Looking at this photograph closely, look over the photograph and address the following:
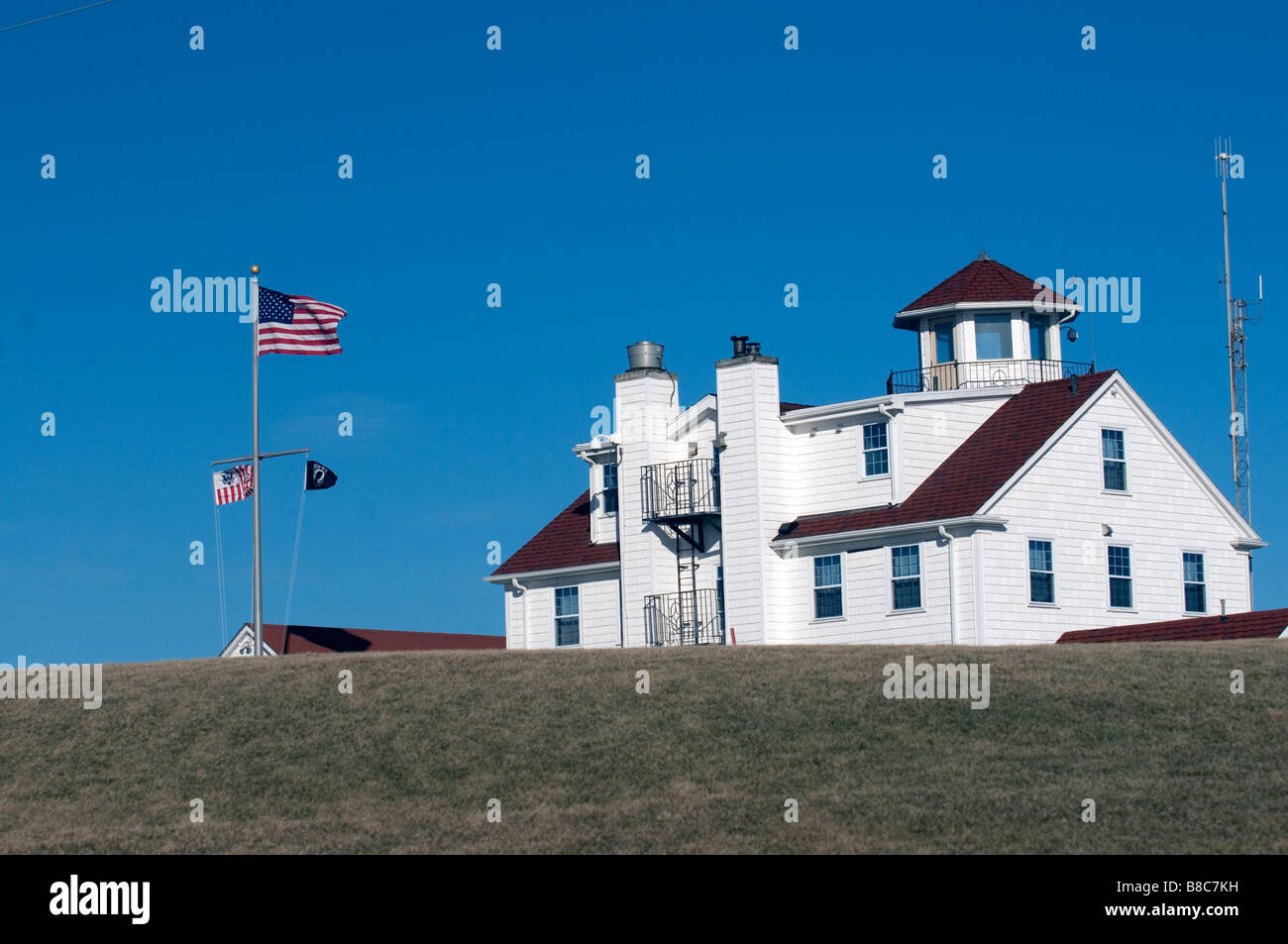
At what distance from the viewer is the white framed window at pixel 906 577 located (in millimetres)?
40375

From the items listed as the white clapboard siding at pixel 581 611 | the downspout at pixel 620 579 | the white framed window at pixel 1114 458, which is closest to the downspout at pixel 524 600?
the white clapboard siding at pixel 581 611

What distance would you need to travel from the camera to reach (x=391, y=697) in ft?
101

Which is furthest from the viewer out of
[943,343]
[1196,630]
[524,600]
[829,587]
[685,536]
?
[524,600]

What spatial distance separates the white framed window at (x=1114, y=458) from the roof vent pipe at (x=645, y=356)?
1116 cm

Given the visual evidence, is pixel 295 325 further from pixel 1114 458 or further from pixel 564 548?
pixel 1114 458

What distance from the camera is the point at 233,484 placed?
127 feet

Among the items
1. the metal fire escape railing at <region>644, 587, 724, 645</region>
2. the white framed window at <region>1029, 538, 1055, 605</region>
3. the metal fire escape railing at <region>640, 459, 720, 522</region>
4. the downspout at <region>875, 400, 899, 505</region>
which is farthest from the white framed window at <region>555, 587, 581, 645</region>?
the white framed window at <region>1029, 538, 1055, 605</region>

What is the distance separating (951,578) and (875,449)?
4229 mm

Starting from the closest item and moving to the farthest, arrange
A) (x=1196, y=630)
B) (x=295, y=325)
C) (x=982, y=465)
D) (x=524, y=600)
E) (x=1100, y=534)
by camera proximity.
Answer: (x=1196, y=630), (x=295, y=325), (x=982, y=465), (x=1100, y=534), (x=524, y=600)

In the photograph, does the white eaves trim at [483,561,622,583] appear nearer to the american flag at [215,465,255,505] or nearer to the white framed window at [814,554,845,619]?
the white framed window at [814,554,845,619]

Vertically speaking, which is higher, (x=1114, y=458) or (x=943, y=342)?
(x=943, y=342)

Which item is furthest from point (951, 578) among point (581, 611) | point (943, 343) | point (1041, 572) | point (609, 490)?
point (581, 611)
